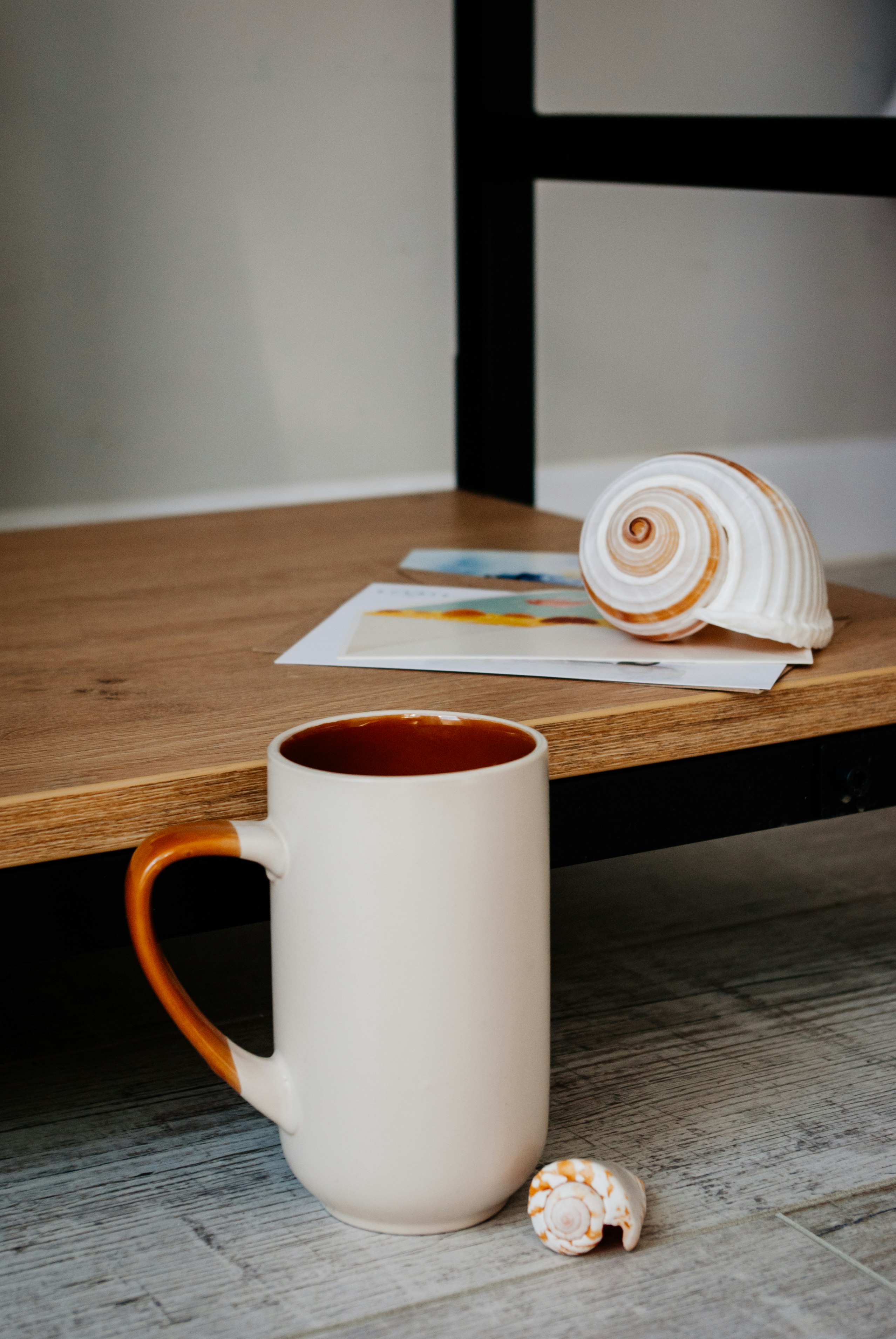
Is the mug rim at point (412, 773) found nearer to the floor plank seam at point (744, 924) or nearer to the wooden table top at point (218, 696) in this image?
the wooden table top at point (218, 696)

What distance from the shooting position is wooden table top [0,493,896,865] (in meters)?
0.62

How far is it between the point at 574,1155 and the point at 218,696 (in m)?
0.28

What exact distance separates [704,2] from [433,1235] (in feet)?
6.89

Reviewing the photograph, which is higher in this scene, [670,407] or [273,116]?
[273,116]

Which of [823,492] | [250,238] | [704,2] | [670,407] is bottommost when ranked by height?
[823,492]

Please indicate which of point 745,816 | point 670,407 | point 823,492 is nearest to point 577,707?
point 745,816

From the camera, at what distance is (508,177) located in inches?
55.4

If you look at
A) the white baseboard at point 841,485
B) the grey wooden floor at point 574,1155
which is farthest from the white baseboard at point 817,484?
the grey wooden floor at point 574,1155

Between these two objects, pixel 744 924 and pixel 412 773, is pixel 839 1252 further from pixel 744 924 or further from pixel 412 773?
pixel 744 924

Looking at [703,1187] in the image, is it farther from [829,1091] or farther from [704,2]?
[704,2]

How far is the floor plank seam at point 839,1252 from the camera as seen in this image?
612mm

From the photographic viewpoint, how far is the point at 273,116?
6.55 feet

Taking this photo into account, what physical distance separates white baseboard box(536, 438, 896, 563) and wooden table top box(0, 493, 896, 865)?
156 centimetres

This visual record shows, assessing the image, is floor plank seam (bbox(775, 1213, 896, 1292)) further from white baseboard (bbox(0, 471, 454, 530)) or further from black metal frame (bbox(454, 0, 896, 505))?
white baseboard (bbox(0, 471, 454, 530))
